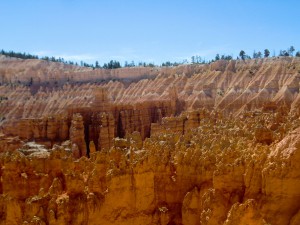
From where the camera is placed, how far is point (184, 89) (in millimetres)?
61000

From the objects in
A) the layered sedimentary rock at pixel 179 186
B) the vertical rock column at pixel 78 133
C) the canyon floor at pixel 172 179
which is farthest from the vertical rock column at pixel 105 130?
the layered sedimentary rock at pixel 179 186

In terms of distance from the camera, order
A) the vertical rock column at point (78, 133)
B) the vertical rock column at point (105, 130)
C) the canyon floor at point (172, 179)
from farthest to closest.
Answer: the vertical rock column at point (105, 130) < the vertical rock column at point (78, 133) < the canyon floor at point (172, 179)

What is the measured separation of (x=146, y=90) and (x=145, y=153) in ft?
177

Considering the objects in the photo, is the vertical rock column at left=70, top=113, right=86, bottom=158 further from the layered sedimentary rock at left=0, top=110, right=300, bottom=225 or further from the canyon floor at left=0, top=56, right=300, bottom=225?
the layered sedimentary rock at left=0, top=110, right=300, bottom=225

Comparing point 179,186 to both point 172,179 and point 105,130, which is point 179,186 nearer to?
point 172,179

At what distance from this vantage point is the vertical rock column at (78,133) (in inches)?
1458

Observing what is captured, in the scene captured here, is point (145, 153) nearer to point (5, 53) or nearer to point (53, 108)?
point (53, 108)

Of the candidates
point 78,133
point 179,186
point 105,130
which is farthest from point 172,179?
point 105,130

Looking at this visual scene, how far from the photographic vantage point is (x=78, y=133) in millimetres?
38062

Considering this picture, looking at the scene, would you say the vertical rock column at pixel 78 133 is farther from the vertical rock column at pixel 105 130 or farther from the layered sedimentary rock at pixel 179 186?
the layered sedimentary rock at pixel 179 186

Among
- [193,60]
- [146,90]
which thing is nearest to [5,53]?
[193,60]

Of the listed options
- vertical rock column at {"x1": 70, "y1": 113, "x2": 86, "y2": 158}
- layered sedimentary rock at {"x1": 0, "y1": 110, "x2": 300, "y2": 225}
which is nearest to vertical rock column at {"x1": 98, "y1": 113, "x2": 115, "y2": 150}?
vertical rock column at {"x1": 70, "y1": 113, "x2": 86, "y2": 158}

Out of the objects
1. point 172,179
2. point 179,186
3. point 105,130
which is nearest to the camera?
point 179,186

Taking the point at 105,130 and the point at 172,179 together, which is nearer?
the point at 172,179
